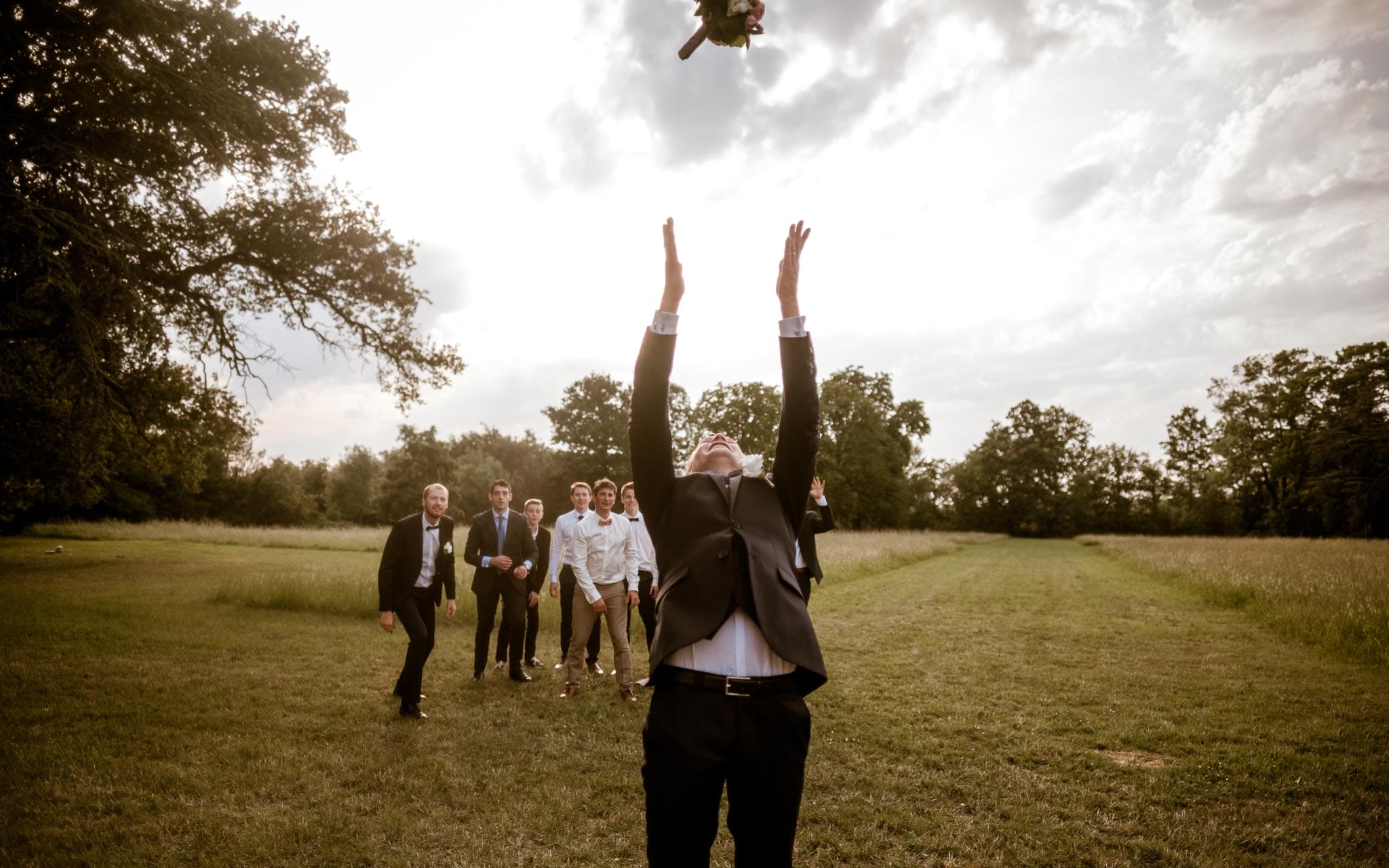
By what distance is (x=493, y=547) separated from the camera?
362 inches

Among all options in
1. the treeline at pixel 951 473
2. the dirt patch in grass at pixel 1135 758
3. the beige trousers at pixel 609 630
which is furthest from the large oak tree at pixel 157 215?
the treeline at pixel 951 473

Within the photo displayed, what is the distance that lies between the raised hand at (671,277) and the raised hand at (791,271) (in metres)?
0.41

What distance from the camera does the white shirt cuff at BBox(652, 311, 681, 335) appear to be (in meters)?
2.47

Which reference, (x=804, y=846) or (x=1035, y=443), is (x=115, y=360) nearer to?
(x=804, y=846)

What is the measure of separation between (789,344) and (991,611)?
14.3m

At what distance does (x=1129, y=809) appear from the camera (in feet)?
16.0

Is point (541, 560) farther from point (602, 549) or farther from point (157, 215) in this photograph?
point (157, 215)

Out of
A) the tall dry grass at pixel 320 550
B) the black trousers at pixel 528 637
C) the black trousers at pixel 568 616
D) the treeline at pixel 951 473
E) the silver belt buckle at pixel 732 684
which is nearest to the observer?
the silver belt buckle at pixel 732 684

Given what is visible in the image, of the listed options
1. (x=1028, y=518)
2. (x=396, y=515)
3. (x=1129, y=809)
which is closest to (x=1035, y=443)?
(x=1028, y=518)

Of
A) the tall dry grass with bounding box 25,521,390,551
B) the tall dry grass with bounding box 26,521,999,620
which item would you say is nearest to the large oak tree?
the tall dry grass with bounding box 26,521,999,620

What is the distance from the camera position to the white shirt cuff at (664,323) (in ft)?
8.12

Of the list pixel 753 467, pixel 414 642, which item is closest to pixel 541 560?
pixel 414 642

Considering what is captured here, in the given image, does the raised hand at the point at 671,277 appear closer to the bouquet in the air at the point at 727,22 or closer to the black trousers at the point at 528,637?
the bouquet in the air at the point at 727,22

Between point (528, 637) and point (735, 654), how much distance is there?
8.34 m
